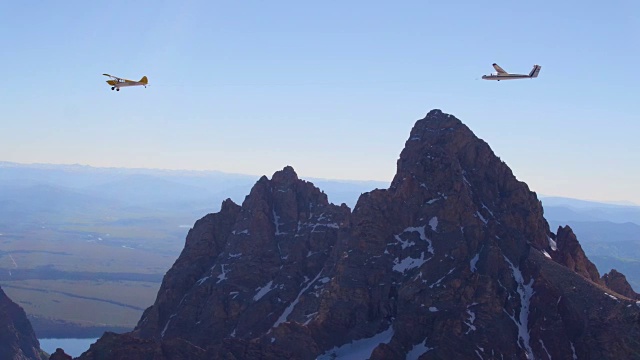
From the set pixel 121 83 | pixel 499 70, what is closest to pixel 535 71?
pixel 499 70

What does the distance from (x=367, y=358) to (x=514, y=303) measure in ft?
141

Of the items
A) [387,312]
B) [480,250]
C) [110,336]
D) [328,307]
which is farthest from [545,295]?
[110,336]

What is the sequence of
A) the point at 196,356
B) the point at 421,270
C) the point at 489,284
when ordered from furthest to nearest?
the point at 421,270 < the point at 489,284 < the point at 196,356

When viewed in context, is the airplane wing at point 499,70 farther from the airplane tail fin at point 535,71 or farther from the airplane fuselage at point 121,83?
the airplane fuselage at point 121,83

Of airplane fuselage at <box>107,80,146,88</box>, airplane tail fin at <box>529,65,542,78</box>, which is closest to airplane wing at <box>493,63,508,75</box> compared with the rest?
airplane tail fin at <box>529,65,542,78</box>

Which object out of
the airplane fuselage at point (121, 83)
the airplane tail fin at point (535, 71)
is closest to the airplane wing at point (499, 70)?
the airplane tail fin at point (535, 71)

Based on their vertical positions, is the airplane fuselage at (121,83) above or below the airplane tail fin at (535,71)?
below

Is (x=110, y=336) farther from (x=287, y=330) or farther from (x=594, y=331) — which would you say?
(x=594, y=331)

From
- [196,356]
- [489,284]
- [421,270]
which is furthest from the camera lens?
[421,270]

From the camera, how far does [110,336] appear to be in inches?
6540

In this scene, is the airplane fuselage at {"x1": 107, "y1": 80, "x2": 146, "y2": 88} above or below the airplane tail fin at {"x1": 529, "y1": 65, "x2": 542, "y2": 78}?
below

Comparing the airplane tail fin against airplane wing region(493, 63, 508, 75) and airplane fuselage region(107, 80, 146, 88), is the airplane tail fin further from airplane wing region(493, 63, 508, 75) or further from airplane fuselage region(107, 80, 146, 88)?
airplane fuselage region(107, 80, 146, 88)

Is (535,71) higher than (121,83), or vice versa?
(535,71)

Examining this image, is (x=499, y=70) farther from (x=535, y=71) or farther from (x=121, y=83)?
(x=121, y=83)
